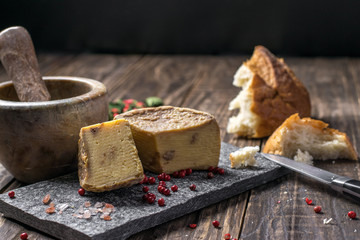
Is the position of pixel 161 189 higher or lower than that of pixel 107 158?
lower

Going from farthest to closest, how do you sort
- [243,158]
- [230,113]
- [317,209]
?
[230,113]
[243,158]
[317,209]

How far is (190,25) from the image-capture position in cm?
518

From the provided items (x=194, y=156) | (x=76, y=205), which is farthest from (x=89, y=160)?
(x=194, y=156)

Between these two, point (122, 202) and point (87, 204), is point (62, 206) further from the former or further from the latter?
point (122, 202)

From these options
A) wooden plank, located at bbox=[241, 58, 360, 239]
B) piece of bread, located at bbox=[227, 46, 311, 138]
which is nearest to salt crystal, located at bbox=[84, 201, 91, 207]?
wooden plank, located at bbox=[241, 58, 360, 239]

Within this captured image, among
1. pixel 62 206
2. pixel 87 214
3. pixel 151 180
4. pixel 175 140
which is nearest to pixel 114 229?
pixel 87 214

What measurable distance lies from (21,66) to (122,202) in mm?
832

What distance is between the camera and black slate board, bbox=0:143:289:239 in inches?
69.0

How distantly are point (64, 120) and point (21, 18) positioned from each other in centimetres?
350

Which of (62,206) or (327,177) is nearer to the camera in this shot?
(62,206)

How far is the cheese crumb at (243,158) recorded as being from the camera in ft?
7.44

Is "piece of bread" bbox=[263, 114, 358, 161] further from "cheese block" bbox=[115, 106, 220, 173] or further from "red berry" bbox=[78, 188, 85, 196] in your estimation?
"red berry" bbox=[78, 188, 85, 196]

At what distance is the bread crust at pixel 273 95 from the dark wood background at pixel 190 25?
2044 mm

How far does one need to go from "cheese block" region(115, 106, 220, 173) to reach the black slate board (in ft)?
0.22
